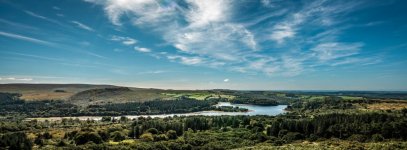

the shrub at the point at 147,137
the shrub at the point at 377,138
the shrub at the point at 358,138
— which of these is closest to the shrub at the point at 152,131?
the shrub at the point at 147,137

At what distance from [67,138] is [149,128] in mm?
35221

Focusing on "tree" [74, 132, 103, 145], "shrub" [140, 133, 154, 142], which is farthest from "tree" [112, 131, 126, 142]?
"shrub" [140, 133, 154, 142]

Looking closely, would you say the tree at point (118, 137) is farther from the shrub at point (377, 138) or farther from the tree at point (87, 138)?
the shrub at point (377, 138)

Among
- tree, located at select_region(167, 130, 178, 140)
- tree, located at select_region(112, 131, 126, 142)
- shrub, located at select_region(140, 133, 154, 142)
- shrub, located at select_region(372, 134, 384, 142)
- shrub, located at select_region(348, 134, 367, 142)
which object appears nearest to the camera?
shrub, located at select_region(372, 134, 384, 142)

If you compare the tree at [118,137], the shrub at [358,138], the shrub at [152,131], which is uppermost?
the shrub at [358,138]

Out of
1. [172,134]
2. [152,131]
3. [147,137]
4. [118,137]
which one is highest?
[152,131]

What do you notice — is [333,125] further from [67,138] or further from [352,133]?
[67,138]

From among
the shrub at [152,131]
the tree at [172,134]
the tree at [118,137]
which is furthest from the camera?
the shrub at [152,131]

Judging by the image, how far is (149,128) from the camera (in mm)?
153375

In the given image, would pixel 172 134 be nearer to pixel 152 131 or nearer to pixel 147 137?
pixel 152 131

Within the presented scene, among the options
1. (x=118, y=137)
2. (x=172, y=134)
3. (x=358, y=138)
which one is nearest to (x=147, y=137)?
(x=118, y=137)

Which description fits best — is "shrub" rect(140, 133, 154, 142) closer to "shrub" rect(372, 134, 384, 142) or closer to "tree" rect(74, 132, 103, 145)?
"tree" rect(74, 132, 103, 145)

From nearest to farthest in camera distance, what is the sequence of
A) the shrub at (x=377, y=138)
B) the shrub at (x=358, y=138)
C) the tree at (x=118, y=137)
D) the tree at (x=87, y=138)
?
the shrub at (x=377, y=138)
the shrub at (x=358, y=138)
the tree at (x=87, y=138)
the tree at (x=118, y=137)

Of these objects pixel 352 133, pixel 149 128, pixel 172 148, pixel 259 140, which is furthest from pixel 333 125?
pixel 149 128
